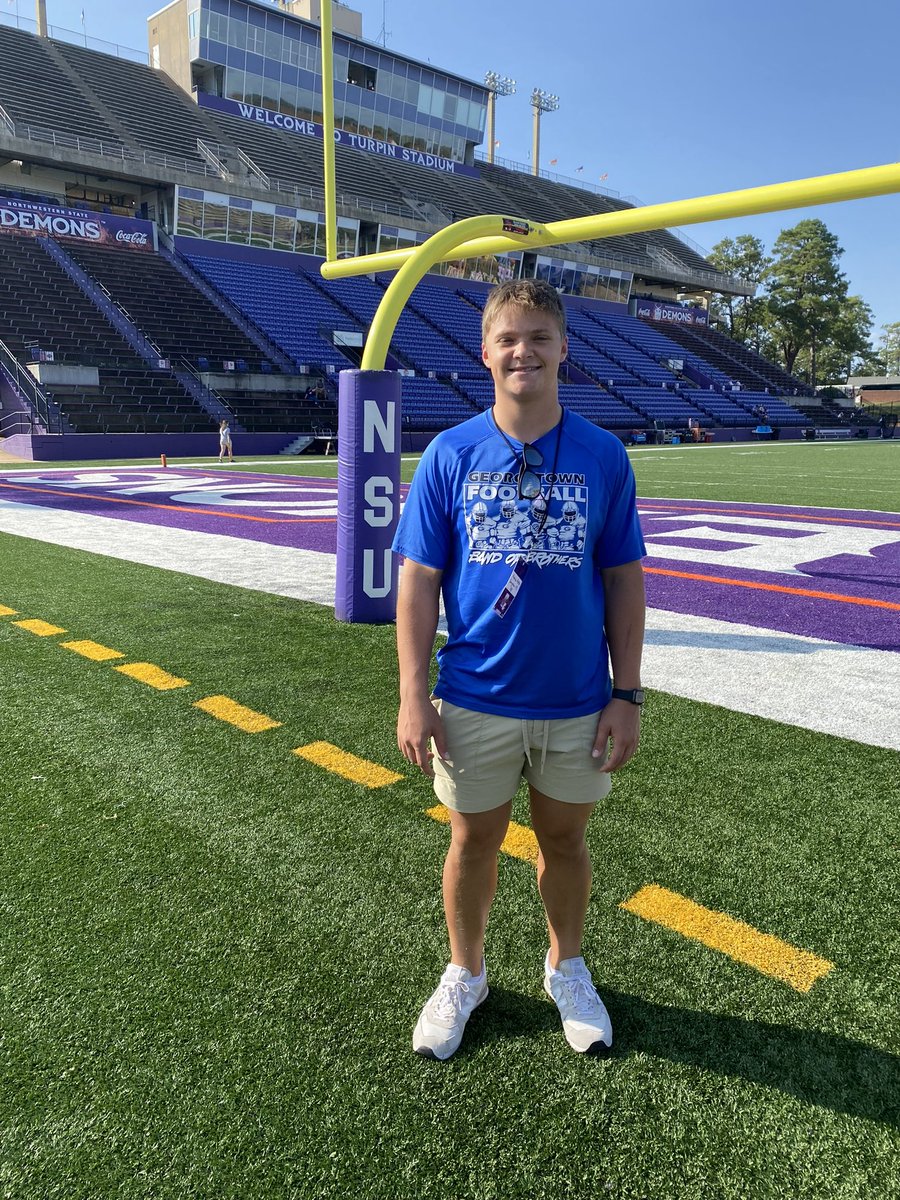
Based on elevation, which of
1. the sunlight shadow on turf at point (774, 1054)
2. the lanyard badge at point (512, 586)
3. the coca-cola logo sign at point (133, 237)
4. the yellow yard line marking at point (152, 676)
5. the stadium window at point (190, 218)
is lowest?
the sunlight shadow on turf at point (774, 1054)

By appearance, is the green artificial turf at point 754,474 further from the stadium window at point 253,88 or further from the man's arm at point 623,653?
the stadium window at point 253,88

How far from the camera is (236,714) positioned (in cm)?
362

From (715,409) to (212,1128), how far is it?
139 ft

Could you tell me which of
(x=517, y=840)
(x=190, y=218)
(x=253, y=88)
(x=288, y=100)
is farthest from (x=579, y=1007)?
(x=288, y=100)

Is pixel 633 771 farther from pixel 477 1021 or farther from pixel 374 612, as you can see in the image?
pixel 374 612

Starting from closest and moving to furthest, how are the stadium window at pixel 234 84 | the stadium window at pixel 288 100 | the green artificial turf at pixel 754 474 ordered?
1. the green artificial turf at pixel 754 474
2. the stadium window at pixel 234 84
3. the stadium window at pixel 288 100

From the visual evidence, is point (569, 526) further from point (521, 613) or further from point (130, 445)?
point (130, 445)

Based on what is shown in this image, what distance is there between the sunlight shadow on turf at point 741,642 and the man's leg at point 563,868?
2966mm

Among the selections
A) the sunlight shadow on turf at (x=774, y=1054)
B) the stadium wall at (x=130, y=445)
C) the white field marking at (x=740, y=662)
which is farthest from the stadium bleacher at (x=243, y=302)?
the sunlight shadow on turf at (x=774, y=1054)

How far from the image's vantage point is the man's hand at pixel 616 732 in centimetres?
180

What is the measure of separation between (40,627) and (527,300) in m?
4.14

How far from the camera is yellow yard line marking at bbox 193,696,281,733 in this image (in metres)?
3.49

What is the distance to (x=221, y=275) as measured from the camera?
30.3m

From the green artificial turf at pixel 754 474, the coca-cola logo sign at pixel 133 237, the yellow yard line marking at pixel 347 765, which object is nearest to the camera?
the yellow yard line marking at pixel 347 765
